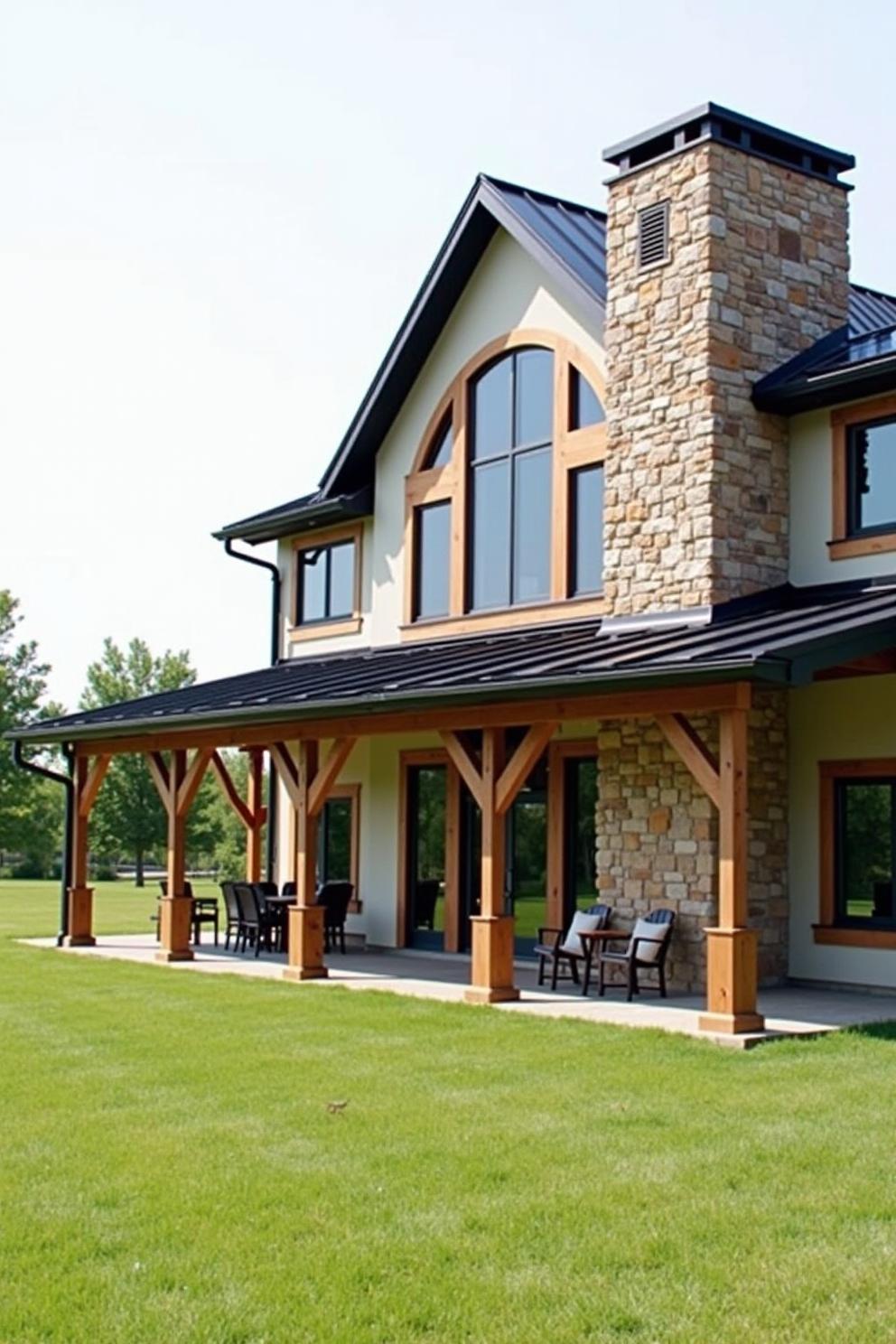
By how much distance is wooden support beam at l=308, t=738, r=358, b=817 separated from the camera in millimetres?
15234

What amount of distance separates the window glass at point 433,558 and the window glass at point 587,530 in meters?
2.42

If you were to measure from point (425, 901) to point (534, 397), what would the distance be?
20.7 feet

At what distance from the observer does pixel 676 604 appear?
572 inches

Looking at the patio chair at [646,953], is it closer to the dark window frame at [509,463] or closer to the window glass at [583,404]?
the dark window frame at [509,463]

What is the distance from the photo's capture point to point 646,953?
543 inches

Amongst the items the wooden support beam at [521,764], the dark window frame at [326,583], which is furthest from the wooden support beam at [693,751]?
the dark window frame at [326,583]

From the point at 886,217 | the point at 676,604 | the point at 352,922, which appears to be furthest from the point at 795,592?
the point at 352,922

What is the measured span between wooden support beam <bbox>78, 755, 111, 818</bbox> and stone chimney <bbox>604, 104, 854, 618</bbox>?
7622 mm

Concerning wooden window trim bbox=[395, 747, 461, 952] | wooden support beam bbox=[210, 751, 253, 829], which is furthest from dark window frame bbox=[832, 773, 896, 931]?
wooden support beam bbox=[210, 751, 253, 829]

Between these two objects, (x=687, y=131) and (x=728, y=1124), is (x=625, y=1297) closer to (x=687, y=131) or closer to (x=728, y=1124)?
(x=728, y=1124)

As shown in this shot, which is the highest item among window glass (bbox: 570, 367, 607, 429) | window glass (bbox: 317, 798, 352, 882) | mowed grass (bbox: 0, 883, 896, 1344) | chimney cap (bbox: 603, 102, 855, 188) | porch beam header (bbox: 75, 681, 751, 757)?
chimney cap (bbox: 603, 102, 855, 188)

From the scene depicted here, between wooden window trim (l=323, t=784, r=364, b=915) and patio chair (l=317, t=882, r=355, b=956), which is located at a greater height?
wooden window trim (l=323, t=784, r=364, b=915)

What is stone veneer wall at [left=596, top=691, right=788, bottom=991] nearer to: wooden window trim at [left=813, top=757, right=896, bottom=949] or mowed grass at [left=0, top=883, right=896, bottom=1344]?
wooden window trim at [left=813, top=757, right=896, bottom=949]

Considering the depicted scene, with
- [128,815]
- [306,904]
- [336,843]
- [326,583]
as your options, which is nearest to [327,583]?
[326,583]
